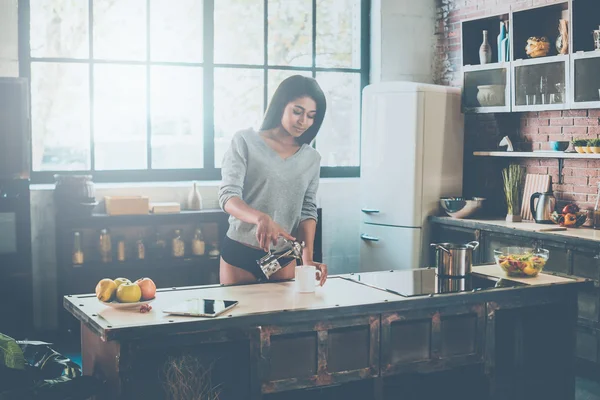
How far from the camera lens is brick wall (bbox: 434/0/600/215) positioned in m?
5.67

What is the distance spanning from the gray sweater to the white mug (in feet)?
1.05

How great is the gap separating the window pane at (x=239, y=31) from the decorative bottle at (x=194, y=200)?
3.89 feet

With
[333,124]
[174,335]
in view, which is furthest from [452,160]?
[174,335]

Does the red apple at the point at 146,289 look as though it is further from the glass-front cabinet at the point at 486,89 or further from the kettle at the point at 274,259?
the glass-front cabinet at the point at 486,89

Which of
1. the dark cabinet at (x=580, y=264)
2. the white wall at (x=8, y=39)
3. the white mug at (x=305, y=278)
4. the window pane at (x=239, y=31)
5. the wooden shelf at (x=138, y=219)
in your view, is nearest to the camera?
the white mug at (x=305, y=278)

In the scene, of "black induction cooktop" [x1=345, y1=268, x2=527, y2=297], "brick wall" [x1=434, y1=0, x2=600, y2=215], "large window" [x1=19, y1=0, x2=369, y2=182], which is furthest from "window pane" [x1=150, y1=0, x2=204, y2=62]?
"black induction cooktop" [x1=345, y1=268, x2=527, y2=297]

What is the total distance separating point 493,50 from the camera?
20.6 feet

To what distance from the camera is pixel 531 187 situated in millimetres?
6070

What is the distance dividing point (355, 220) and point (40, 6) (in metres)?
3.16

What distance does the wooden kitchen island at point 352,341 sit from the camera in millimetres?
2814

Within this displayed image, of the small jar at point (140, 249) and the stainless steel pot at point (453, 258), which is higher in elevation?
the stainless steel pot at point (453, 258)

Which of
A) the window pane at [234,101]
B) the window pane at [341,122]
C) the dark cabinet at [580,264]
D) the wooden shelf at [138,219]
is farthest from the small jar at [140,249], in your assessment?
the dark cabinet at [580,264]

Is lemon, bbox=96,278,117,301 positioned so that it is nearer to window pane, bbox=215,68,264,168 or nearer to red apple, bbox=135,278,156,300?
red apple, bbox=135,278,156,300

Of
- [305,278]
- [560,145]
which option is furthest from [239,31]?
[305,278]
